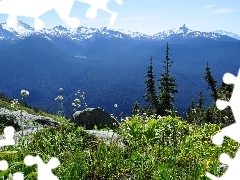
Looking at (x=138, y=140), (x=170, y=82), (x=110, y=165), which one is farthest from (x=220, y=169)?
(x=170, y=82)

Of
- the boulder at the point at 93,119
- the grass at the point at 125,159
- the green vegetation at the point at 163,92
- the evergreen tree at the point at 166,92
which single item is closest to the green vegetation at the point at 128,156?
the grass at the point at 125,159

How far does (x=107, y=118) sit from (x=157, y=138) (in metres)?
7.50

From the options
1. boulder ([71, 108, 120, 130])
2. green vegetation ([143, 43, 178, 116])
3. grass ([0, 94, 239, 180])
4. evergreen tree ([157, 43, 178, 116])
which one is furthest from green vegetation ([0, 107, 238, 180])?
evergreen tree ([157, 43, 178, 116])

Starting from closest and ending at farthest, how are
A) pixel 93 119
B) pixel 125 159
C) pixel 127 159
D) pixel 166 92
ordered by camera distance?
pixel 127 159, pixel 125 159, pixel 93 119, pixel 166 92

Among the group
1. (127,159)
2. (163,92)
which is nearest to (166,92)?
(163,92)

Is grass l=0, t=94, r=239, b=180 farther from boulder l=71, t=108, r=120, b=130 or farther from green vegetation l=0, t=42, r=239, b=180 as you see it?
boulder l=71, t=108, r=120, b=130
